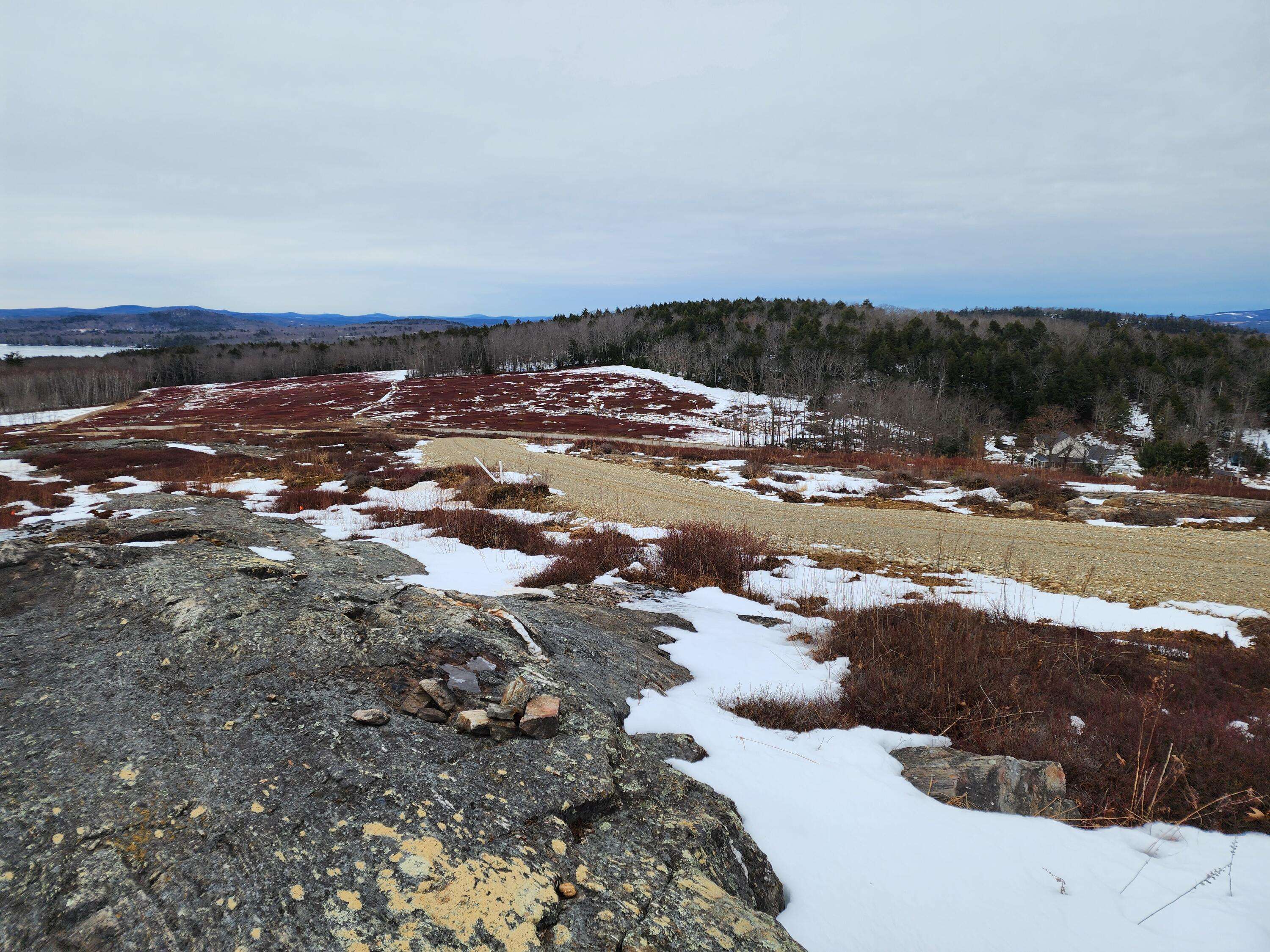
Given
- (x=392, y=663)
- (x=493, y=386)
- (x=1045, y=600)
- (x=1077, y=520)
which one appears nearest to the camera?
(x=392, y=663)

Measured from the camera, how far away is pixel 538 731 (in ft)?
12.1

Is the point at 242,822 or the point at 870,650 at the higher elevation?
the point at 242,822

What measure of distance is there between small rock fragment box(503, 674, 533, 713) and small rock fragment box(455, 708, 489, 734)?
0.77 ft

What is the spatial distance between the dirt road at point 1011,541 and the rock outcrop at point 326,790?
29.9 feet

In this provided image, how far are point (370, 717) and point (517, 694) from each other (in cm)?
94

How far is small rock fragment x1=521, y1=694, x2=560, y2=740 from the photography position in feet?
12.0

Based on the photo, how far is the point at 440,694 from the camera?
3.87 meters

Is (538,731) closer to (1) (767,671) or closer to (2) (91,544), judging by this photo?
(1) (767,671)

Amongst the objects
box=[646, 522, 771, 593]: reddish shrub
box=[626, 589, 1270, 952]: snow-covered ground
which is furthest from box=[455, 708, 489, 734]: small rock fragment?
box=[646, 522, 771, 593]: reddish shrub

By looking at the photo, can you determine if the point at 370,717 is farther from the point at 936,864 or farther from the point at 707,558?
the point at 707,558

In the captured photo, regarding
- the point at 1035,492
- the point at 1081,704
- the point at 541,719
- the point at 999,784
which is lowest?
the point at 1035,492

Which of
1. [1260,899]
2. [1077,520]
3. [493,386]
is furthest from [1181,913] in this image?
[493,386]

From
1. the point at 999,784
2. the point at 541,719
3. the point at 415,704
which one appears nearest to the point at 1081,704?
the point at 999,784

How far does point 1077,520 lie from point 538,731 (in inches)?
719
